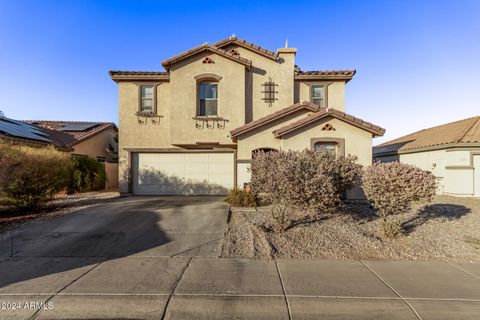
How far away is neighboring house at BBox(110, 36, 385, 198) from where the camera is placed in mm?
12852

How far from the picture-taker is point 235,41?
13.6m

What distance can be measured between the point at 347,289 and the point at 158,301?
2.98 meters

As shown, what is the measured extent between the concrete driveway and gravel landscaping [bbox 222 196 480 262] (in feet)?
2.37

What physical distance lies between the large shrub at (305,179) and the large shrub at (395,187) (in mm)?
845

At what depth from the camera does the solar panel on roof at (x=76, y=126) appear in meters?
20.1

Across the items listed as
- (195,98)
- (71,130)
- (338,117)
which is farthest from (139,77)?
(71,130)

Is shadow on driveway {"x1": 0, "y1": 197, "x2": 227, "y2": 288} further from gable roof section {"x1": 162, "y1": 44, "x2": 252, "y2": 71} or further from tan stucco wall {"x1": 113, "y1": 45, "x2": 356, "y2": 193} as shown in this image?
gable roof section {"x1": 162, "y1": 44, "x2": 252, "y2": 71}

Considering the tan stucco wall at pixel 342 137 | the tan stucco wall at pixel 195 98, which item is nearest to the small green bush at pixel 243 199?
the tan stucco wall at pixel 342 137

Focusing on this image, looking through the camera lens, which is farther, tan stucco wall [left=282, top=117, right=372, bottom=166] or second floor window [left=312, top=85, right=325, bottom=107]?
second floor window [left=312, top=85, right=325, bottom=107]

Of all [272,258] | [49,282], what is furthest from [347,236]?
[49,282]

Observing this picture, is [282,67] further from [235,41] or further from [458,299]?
[458,299]

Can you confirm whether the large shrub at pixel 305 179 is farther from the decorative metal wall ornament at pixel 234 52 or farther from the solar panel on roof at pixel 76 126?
the solar panel on roof at pixel 76 126

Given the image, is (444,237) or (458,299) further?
(444,237)

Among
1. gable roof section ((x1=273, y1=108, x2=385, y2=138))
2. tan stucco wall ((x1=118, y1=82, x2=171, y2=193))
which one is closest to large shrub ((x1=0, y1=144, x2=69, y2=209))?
tan stucco wall ((x1=118, y1=82, x2=171, y2=193))
